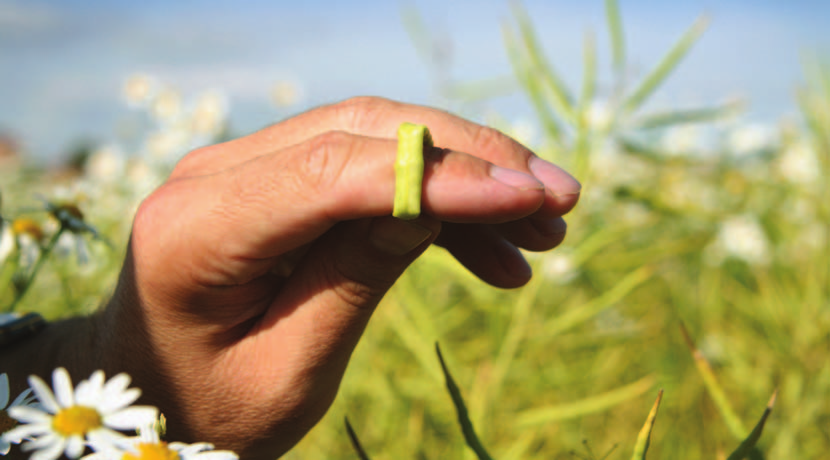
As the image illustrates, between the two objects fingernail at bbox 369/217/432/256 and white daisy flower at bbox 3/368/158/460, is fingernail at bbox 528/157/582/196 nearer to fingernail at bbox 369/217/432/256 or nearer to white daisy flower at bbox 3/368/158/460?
fingernail at bbox 369/217/432/256

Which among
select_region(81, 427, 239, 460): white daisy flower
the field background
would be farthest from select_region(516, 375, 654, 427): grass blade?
select_region(81, 427, 239, 460): white daisy flower

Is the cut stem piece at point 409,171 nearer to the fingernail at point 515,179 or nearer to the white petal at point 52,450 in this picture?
the fingernail at point 515,179

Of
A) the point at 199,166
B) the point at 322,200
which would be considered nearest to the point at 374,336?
the point at 199,166

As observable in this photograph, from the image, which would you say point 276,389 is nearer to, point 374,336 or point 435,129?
point 435,129

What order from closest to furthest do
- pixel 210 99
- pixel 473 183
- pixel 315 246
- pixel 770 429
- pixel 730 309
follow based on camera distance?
1. pixel 473 183
2. pixel 315 246
3. pixel 770 429
4. pixel 730 309
5. pixel 210 99

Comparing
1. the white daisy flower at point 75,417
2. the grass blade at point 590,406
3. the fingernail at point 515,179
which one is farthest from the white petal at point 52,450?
the grass blade at point 590,406

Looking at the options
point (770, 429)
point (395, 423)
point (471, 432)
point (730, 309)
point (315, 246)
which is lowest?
point (730, 309)

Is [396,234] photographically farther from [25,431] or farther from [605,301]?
[605,301]
